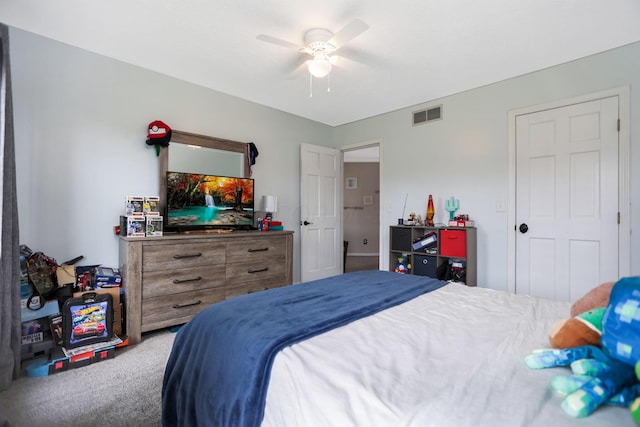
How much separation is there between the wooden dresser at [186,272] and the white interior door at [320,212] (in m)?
0.97

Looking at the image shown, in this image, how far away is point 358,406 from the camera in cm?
76

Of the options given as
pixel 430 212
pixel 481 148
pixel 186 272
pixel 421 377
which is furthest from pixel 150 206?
pixel 481 148

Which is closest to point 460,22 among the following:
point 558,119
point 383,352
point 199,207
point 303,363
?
point 558,119

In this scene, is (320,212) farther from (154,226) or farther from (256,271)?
(154,226)

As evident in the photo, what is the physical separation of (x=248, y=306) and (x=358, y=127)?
378cm

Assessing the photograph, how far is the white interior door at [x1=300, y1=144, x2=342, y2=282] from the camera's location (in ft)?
14.1

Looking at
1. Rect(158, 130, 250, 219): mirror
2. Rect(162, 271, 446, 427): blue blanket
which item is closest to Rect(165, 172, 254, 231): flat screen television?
Rect(158, 130, 250, 219): mirror

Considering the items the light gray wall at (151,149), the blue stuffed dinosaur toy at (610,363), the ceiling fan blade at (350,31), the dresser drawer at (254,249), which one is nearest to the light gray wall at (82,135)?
the light gray wall at (151,149)

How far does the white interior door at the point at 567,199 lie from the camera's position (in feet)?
8.61

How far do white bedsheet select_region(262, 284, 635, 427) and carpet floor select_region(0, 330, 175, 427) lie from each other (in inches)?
47.7

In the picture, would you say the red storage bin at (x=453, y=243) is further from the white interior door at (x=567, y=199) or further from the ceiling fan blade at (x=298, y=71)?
the ceiling fan blade at (x=298, y=71)

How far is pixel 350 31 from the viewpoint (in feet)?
6.77

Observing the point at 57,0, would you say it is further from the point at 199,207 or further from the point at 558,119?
the point at 558,119

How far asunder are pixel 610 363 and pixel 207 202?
3.20 m
